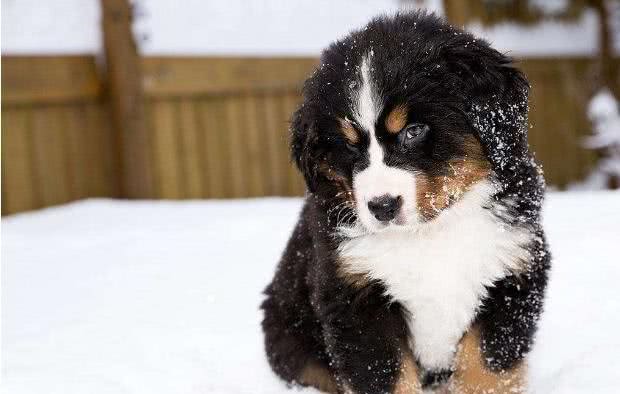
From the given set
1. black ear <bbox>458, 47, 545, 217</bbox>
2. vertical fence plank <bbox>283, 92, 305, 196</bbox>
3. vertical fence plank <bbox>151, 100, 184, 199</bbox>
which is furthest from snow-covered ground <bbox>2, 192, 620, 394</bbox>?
vertical fence plank <bbox>283, 92, 305, 196</bbox>

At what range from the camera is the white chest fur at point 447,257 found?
2586mm

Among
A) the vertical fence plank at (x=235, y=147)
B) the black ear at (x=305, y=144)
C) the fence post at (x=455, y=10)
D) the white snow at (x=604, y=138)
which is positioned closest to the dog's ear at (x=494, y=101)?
the black ear at (x=305, y=144)

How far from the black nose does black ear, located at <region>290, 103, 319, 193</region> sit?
1.25 feet

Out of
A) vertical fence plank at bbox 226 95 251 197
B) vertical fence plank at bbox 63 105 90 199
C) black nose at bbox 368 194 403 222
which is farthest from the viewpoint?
vertical fence plank at bbox 226 95 251 197

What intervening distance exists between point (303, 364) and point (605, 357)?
1.01 m

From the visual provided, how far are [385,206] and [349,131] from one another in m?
0.27

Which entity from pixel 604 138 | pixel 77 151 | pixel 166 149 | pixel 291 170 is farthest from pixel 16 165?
pixel 604 138

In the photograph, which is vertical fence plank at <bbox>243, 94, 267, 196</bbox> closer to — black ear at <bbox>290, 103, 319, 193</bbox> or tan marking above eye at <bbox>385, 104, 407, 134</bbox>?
black ear at <bbox>290, 103, 319, 193</bbox>

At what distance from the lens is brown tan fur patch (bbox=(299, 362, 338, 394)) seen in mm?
2920

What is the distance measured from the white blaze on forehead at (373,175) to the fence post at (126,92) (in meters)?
3.91

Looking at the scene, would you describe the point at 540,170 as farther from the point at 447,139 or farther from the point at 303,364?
the point at 303,364

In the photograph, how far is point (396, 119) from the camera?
243cm

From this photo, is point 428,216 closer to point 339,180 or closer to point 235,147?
point 339,180

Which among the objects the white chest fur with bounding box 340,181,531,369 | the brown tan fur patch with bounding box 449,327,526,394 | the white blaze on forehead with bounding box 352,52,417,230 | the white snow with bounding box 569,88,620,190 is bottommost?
the white snow with bounding box 569,88,620,190
